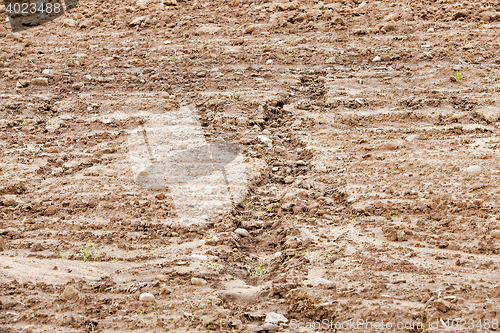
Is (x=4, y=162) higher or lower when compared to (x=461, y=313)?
lower

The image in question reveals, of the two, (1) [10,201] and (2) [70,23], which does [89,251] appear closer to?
(1) [10,201]

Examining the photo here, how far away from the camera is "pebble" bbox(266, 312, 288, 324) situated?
8.45 ft

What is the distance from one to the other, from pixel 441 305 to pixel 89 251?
216 centimetres

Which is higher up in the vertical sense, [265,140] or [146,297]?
[265,140]

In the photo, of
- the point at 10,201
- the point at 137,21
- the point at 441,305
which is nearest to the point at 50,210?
the point at 10,201

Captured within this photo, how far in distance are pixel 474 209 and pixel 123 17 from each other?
5.49 metres

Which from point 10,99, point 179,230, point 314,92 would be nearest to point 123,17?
point 10,99

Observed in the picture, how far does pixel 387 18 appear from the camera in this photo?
19.9ft

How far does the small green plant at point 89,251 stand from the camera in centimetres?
316

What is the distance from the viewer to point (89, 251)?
3.21 metres

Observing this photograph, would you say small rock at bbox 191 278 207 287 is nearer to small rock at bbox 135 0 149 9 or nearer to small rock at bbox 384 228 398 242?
small rock at bbox 384 228 398 242

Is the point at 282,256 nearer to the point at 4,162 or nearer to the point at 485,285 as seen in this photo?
A: the point at 485,285

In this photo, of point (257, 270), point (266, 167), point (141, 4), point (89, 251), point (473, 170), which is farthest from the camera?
point (141, 4)

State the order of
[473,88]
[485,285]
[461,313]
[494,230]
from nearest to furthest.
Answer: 1. [461,313]
2. [485,285]
3. [494,230]
4. [473,88]
